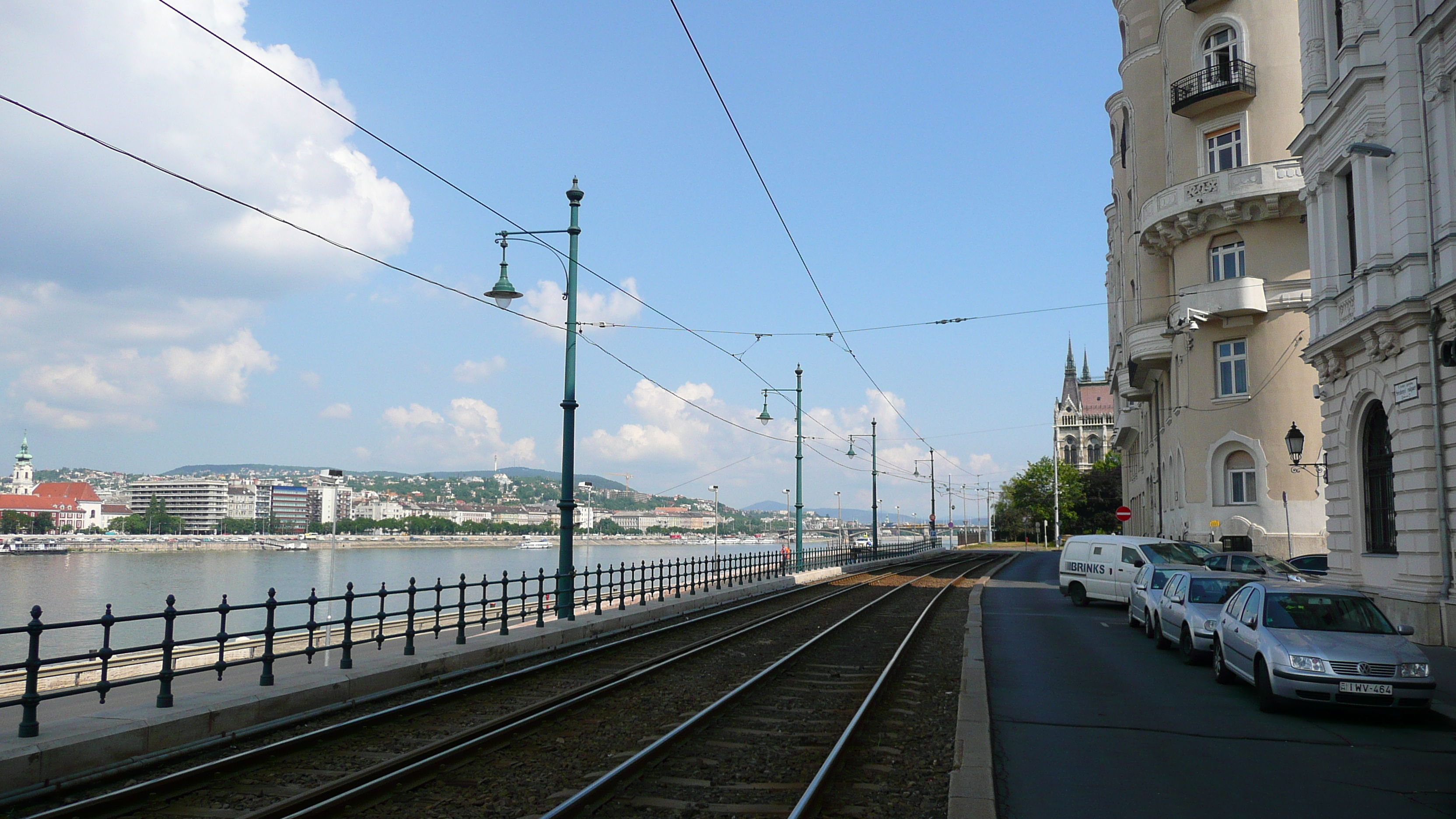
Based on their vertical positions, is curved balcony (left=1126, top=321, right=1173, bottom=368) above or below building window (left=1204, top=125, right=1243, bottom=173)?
below

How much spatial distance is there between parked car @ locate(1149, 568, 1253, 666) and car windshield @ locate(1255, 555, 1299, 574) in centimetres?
713

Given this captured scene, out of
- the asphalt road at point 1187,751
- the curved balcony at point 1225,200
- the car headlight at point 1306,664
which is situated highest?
the curved balcony at point 1225,200

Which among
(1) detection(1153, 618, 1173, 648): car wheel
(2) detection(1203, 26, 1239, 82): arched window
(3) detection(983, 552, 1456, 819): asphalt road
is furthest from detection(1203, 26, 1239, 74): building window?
(3) detection(983, 552, 1456, 819): asphalt road

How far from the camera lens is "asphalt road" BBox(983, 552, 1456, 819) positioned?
7.18 m

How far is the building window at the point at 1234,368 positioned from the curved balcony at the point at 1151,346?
4.08 meters

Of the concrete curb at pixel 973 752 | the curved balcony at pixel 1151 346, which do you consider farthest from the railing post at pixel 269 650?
Result: the curved balcony at pixel 1151 346

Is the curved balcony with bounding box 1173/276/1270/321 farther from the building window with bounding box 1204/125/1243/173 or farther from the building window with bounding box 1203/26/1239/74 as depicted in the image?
the building window with bounding box 1203/26/1239/74

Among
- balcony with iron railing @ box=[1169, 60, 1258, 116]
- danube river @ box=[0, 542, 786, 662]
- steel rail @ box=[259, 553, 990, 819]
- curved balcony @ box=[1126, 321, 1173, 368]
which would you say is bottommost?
danube river @ box=[0, 542, 786, 662]

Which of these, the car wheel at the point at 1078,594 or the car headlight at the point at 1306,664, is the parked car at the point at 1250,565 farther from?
the car headlight at the point at 1306,664

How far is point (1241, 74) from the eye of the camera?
111 ft

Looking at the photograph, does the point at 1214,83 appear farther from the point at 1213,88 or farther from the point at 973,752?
the point at 973,752

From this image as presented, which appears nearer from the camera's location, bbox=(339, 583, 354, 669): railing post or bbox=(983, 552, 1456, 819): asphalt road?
bbox=(983, 552, 1456, 819): asphalt road

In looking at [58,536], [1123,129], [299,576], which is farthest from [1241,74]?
[58,536]

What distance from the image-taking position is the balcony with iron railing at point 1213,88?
33.9 meters
